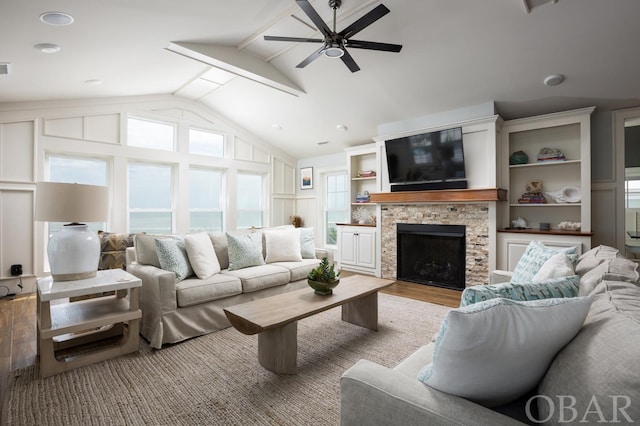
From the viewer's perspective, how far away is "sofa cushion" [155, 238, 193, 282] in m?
2.93

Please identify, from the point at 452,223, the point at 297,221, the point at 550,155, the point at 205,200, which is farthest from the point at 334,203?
the point at 550,155

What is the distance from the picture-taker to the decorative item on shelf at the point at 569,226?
13.0 ft

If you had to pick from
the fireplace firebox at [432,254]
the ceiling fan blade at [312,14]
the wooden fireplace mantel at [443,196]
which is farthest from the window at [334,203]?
the ceiling fan blade at [312,14]

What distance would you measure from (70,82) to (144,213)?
6.95 ft

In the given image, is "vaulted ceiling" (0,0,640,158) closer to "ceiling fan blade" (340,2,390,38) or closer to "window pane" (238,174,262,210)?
"ceiling fan blade" (340,2,390,38)

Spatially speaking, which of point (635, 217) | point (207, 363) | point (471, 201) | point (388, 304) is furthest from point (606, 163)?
point (207, 363)

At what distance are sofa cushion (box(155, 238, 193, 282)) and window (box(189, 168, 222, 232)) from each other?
2734mm

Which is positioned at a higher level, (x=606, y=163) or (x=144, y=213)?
(x=606, y=163)

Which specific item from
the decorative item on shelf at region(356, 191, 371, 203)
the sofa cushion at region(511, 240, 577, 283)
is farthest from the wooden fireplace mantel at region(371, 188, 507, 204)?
the sofa cushion at region(511, 240, 577, 283)

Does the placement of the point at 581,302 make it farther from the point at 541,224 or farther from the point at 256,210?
the point at 256,210

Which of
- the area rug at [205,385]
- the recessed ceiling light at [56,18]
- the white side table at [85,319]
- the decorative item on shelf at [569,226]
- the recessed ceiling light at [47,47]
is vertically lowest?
the area rug at [205,385]

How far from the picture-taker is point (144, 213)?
5148 mm

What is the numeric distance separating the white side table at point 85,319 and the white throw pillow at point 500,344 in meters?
2.39

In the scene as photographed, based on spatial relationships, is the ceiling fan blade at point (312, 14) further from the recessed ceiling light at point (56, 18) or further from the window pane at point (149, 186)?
the window pane at point (149, 186)
